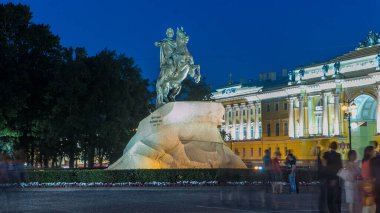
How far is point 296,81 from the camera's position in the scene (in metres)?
103

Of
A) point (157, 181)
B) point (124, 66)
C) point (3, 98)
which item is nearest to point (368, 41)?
point (124, 66)

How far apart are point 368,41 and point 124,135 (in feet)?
162

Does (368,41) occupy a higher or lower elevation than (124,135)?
higher

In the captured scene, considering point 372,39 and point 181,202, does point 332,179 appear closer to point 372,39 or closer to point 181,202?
point 181,202

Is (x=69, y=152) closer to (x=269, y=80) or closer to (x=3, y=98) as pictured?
(x=3, y=98)

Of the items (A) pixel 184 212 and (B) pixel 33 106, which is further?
(B) pixel 33 106

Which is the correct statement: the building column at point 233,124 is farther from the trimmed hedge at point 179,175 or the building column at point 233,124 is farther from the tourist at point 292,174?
the tourist at point 292,174

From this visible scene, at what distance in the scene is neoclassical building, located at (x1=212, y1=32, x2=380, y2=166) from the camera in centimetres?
8869

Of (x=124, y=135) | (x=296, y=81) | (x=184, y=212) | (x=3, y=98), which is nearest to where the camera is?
(x=184, y=212)

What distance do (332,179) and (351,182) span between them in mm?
676

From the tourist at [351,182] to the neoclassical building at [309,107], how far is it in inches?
2461

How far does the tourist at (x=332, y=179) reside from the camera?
46.8 feet

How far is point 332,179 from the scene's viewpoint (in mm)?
14352

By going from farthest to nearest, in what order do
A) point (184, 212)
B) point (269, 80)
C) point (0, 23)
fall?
point (269, 80) → point (0, 23) → point (184, 212)
